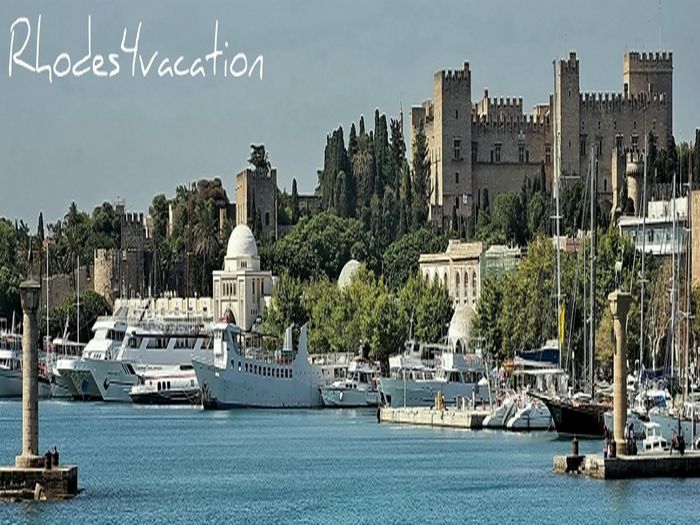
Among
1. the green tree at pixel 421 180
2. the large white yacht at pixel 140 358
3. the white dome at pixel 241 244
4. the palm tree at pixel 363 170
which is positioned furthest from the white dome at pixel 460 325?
the palm tree at pixel 363 170

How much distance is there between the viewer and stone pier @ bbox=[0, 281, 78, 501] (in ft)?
147

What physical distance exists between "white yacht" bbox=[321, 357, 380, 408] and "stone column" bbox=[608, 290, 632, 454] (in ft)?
143

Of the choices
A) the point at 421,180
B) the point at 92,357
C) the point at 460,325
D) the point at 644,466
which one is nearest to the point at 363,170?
the point at 421,180

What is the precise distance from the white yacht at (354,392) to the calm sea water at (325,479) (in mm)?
13316

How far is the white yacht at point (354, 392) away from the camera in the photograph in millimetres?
93500

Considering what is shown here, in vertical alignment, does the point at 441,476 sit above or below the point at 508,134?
below

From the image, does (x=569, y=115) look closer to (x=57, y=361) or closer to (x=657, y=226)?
(x=657, y=226)

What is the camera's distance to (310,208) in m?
160

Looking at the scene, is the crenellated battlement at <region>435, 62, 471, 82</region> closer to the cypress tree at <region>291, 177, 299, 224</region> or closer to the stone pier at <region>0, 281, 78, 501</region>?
the cypress tree at <region>291, 177, 299, 224</region>

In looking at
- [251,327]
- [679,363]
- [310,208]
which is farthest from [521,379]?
[310,208]

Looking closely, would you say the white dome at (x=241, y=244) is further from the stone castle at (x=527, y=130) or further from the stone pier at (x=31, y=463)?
the stone pier at (x=31, y=463)

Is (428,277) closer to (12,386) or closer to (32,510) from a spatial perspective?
(12,386)

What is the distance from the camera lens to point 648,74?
15075cm

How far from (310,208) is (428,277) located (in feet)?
113
